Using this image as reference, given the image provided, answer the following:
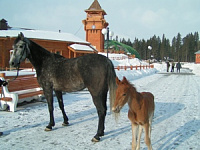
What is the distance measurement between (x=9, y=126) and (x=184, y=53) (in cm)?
11312

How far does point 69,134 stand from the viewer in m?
4.36

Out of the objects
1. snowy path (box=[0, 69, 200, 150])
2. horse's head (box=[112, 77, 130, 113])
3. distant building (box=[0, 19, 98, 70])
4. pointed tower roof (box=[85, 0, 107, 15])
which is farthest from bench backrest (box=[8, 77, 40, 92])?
pointed tower roof (box=[85, 0, 107, 15])

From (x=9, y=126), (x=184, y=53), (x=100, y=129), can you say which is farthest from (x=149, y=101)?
(x=184, y=53)

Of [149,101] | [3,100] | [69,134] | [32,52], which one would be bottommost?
[69,134]

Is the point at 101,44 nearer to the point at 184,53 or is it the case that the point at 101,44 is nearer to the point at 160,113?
the point at 160,113

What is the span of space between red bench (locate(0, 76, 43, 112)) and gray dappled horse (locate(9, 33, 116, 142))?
1.71 m

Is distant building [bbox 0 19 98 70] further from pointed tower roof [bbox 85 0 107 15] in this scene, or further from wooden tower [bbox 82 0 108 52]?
pointed tower roof [bbox 85 0 107 15]

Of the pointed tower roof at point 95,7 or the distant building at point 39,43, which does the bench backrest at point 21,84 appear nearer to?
the distant building at point 39,43

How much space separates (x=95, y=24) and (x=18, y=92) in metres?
44.3

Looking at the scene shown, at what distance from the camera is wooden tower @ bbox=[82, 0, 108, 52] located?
159 feet

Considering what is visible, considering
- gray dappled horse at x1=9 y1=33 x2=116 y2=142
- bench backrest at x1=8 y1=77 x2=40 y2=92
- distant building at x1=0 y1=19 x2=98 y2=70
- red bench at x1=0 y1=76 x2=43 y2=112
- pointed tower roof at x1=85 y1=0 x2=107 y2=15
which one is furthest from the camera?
pointed tower roof at x1=85 y1=0 x2=107 y2=15

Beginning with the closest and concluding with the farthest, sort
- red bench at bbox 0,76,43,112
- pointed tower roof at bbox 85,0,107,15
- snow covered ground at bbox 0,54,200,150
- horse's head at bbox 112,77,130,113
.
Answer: horse's head at bbox 112,77,130,113, snow covered ground at bbox 0,54,200,150, red bench at bbox 0,76,43,112, pointed tower roof at bbox 85,0,107,15

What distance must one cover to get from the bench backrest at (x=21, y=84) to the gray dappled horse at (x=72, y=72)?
2.39m

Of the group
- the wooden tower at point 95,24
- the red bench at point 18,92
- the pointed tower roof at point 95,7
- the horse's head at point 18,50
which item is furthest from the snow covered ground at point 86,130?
the pointed tower roof at point 95,7
